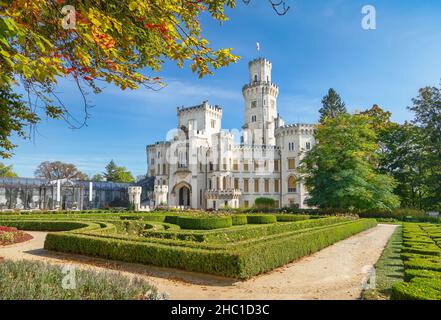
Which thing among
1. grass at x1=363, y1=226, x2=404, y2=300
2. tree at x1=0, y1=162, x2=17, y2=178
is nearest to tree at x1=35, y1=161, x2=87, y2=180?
tree at x1=0, y1=162, x2=17, y2=178

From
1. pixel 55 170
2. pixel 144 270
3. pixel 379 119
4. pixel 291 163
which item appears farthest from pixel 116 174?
pixel 144 270

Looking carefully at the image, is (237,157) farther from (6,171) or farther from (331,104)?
(6,171)

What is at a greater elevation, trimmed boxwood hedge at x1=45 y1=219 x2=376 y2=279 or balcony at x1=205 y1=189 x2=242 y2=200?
balcony at x1=205 y1=189 x2=242 y2=200

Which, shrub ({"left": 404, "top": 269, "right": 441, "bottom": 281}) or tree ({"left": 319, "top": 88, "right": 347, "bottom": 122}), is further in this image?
tree ({"left": 319, "top": 88, "right": 347, "bottom": 122})

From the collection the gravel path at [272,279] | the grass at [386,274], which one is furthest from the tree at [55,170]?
the grass at [386,274]

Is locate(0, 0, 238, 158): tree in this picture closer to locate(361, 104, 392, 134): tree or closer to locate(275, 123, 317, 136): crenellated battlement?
locate(361, 104, 392, 134): tree

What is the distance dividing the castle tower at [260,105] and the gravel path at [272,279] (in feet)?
156

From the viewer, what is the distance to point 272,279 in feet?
29.5

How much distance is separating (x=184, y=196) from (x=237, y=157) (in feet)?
37.9

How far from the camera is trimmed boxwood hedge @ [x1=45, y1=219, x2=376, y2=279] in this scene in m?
8.71

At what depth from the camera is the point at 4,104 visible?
34.4 feet

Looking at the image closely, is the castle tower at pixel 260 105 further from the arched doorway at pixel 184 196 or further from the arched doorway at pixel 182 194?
the arched doorway at pixel 184 196

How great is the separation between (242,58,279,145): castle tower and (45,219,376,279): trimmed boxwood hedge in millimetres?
47408

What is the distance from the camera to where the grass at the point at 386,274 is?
23.5 feet
